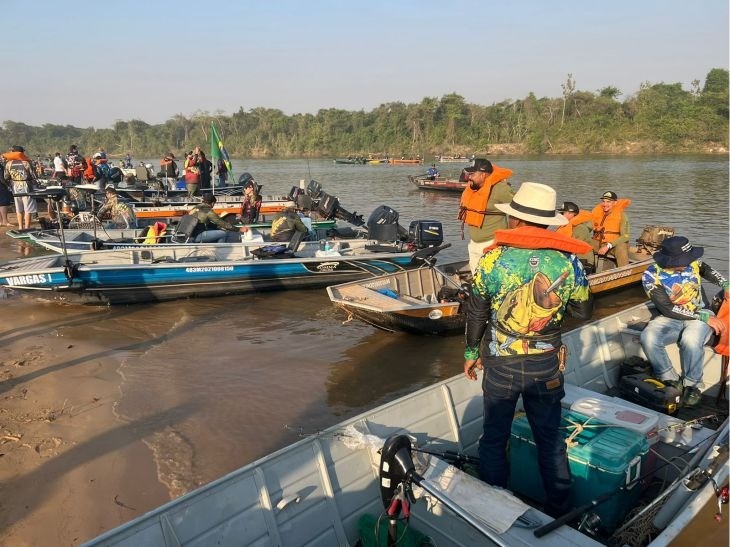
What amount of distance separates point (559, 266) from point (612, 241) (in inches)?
319

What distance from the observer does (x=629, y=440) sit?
339cm

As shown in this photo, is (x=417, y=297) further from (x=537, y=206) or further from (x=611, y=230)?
(x=537, y=206)

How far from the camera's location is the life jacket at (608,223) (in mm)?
9734

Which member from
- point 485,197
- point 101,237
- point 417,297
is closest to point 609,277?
point 417,297

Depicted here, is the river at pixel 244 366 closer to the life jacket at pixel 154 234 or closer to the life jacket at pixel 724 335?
the life jacket at pixel 154 234

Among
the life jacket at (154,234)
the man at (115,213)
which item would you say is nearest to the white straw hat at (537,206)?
the life jacket at (154,234)

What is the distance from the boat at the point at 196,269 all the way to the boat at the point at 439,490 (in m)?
6.39

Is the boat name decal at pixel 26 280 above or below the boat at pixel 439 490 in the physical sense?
above

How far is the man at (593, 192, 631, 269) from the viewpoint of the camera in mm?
9773

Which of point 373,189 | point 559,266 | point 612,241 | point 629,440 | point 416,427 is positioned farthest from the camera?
point 373,189

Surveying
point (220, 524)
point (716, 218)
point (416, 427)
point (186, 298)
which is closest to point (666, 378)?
point (416, 427)

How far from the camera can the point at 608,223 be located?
391 inches

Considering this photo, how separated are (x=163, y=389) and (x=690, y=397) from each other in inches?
238

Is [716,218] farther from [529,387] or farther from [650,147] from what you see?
[650,147]
